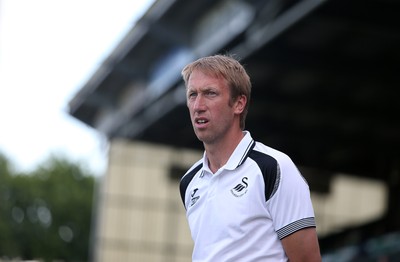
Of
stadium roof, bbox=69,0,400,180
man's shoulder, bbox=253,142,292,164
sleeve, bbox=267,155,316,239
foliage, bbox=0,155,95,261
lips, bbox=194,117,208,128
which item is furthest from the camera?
foliage, bbox=0,155,95,261

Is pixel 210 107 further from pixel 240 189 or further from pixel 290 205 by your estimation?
pixel 290 205

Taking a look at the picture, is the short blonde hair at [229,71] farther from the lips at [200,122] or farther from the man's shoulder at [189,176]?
the man's shoulder at [189,176]

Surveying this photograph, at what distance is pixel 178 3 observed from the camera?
3228cm

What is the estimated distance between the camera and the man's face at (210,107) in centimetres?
416

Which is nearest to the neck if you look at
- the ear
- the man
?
the man

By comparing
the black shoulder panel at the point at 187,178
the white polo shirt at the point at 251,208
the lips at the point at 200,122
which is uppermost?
the lips at the point at 200,122

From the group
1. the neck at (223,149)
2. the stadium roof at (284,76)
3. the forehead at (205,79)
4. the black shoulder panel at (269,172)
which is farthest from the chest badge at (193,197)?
the stadium roof at (284,76)

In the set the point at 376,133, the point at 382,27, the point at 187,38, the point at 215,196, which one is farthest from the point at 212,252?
the point at 376,133

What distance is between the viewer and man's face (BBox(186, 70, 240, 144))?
164 inches

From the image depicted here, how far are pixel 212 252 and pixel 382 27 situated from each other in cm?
2179

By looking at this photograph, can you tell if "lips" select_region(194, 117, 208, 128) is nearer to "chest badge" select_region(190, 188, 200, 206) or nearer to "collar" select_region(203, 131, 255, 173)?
"collar" select_region(203, 131, 255, 173)

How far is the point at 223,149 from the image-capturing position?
427cm

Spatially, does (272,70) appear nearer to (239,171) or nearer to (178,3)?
(178,3)

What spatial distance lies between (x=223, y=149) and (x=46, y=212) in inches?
3171
